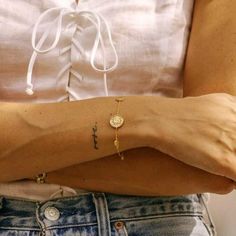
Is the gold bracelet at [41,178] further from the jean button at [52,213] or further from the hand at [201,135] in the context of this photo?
the hand at [201,135]

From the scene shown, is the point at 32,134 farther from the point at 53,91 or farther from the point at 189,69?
the point at 189,69

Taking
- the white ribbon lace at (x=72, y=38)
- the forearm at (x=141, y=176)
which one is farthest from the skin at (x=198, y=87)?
the white ribbon lace at (x=72, y=38)

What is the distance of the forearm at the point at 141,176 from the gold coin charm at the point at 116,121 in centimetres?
7

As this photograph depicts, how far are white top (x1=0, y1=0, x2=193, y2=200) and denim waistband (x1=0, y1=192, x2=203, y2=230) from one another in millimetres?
26

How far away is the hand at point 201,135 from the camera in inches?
35.8

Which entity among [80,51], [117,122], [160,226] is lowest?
[160,226]

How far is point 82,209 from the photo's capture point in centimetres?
99

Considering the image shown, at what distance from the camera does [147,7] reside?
1.06 m

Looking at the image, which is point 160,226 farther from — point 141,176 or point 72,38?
point 72,38

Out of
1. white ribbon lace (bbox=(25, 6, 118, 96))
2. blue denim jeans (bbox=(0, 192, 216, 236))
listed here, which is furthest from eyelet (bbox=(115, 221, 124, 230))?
white ribbon lace (bbox=(25, 6, 118, 96))

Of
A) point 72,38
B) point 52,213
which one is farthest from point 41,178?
point 72,38

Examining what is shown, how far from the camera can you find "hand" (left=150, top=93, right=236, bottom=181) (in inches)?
35.8

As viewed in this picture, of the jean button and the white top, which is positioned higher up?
the white top

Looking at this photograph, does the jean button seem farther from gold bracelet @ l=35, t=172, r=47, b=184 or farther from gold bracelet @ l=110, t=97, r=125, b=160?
gold bracelet @ l=110, t=97, r=125, b=160
